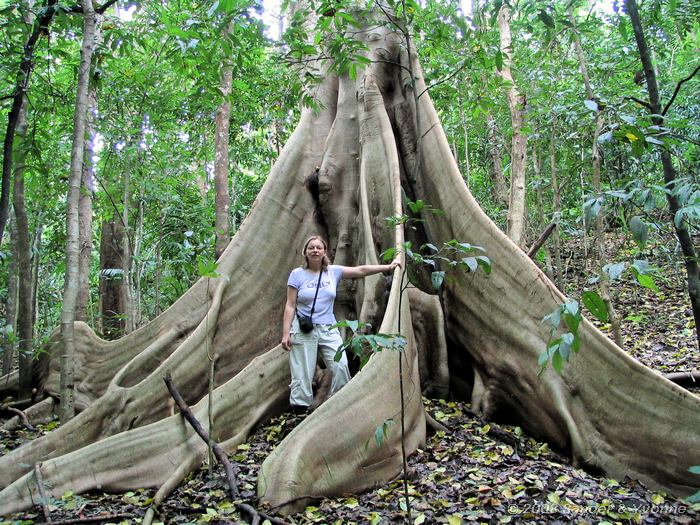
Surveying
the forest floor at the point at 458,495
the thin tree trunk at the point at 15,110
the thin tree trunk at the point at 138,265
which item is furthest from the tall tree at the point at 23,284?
the forest floor at the point at 458,495

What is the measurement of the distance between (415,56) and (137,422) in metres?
4.35

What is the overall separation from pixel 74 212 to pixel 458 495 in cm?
308

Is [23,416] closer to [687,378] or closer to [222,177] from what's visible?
[222,177]

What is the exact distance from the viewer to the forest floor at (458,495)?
3.03 metres

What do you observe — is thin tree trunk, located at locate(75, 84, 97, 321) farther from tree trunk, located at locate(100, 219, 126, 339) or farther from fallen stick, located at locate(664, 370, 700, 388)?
fallen stick, located at locate(664, 370, 700, 388)

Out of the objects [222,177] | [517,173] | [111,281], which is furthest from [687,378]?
[111,281]

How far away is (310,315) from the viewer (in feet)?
14.6

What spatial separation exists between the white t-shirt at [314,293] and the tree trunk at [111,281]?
555 centimetres

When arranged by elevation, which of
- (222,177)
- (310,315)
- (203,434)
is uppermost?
(222,177)

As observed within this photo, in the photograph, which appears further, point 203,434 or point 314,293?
point 314,293

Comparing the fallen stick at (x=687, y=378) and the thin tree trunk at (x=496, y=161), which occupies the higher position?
the thin tree trunk at (x=496, y=161)

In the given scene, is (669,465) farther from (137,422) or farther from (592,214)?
(137,422)

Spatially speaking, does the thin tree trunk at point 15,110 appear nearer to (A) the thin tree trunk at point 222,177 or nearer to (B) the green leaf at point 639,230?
(B) the green leaf at point 639,230

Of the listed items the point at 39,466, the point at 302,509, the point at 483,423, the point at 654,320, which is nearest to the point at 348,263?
the point at 483,423
